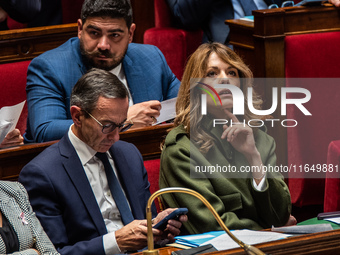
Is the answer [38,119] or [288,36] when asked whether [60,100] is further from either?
[288,36]

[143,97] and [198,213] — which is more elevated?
[143,97]

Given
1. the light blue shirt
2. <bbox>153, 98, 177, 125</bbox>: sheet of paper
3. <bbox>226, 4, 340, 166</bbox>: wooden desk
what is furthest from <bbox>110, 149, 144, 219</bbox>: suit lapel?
the light blue shirt

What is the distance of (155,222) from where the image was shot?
5.14 ft

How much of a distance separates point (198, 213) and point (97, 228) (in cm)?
29

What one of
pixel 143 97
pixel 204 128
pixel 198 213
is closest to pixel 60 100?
pixel 143 97

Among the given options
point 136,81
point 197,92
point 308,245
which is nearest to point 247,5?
point 136,81

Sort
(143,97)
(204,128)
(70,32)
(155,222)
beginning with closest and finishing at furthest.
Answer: (155,222) < (204,128) < (143,97) < (70,32)

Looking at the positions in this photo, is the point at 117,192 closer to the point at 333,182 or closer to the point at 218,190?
the point at 218,190

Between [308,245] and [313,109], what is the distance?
4.27 feet

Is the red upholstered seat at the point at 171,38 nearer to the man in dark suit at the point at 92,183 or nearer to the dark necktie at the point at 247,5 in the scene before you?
the dark necktie at the point at 247,5

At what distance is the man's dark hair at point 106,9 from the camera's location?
85.5 inches

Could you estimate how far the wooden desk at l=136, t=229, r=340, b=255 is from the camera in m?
1.26

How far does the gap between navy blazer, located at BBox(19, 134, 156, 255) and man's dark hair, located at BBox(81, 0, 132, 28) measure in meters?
0.67

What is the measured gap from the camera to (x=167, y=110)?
220 cm
